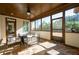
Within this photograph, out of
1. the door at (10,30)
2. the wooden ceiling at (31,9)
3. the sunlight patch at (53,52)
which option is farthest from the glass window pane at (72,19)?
the door at (10,30)

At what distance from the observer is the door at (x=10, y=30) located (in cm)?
270

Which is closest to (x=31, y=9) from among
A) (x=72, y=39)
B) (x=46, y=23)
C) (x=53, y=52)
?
(x=46, y=23)

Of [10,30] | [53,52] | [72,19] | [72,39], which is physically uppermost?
[72,19]

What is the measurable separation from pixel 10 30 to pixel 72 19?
156cm

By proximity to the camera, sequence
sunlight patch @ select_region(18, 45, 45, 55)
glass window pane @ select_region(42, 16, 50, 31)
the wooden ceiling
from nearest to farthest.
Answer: the wooden ceiling, sunlight patch @ select_region(18, 45, 45, 55), glass window pane @ select_region(42, 16, 50, 31)

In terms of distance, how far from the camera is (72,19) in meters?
2.71

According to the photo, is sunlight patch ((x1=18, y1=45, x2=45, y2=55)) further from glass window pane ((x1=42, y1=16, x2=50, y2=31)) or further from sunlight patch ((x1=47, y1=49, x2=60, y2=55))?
glass window pane ((x1=42, y1=16, x2=50, y2=31))

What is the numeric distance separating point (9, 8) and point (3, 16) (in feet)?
0.81

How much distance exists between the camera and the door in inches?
106

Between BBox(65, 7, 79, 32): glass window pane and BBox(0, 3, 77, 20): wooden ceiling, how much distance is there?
267mm

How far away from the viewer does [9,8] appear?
8.48 ft

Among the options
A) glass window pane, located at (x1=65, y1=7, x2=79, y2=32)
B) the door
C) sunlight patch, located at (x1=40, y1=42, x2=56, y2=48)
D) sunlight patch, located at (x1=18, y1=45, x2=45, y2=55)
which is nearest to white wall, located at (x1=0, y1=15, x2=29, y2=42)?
the door

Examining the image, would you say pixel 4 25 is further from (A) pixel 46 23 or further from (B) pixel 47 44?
(B) pixel 47 44
